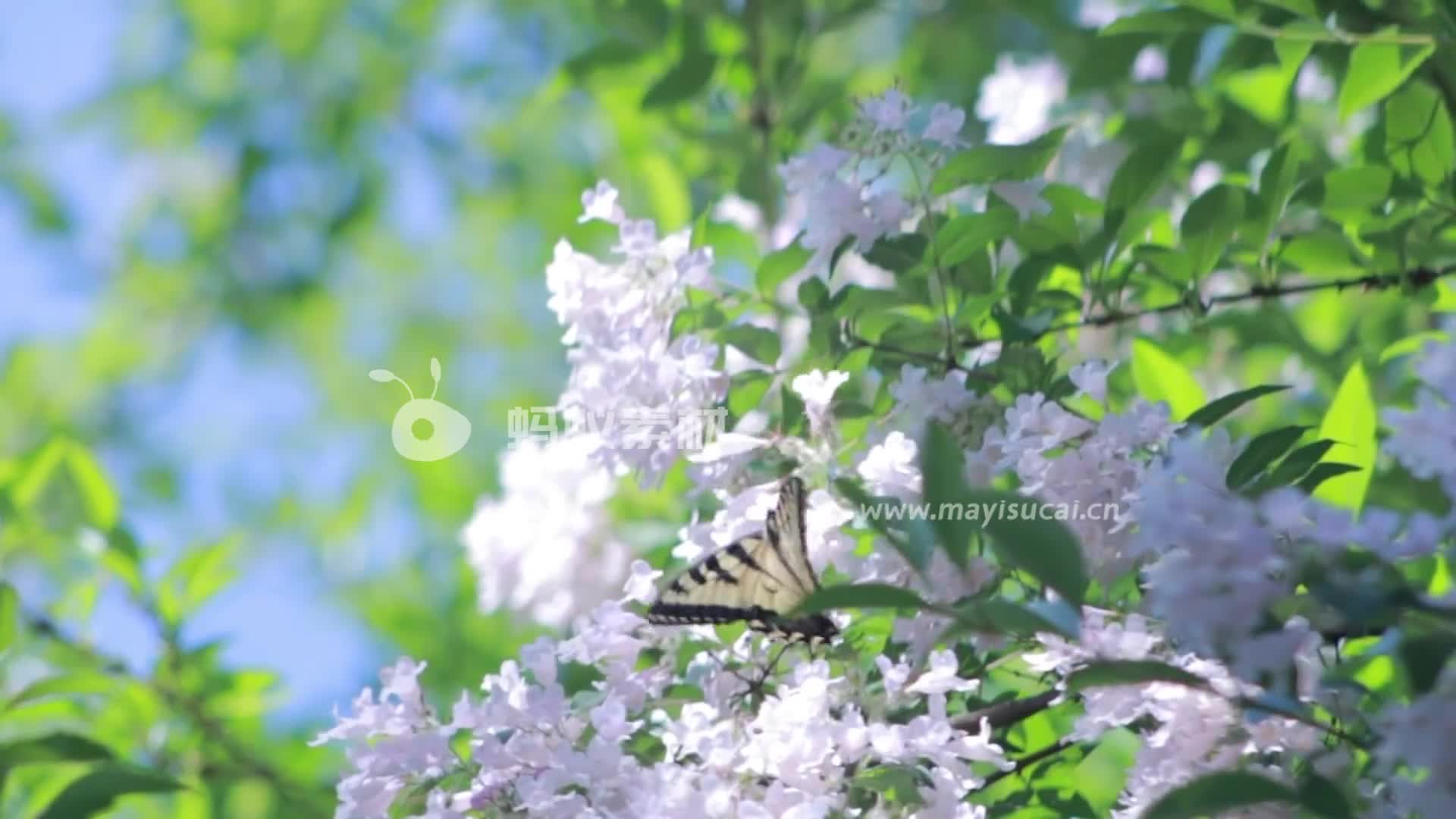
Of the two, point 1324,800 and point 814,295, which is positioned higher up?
point 814,295

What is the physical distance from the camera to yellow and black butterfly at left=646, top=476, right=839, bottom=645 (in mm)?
1032

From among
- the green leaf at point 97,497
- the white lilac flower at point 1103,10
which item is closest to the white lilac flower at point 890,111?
the green leaf at point 97,497

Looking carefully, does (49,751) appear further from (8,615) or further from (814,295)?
(814,295)

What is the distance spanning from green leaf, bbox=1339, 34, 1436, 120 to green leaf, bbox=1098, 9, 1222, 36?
19 cm

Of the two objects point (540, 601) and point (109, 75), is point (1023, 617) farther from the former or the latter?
point (109, 75)

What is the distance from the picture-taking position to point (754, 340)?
4.44ft

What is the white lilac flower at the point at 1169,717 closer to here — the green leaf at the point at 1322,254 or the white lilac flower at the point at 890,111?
the white lilac flower at the point at 890,111

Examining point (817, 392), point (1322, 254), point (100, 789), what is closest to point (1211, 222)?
point (1322, 254)

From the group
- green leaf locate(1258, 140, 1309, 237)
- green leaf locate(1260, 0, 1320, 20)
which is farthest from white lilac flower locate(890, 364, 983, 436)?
green leaf locate(1260, 0, 1320, 20)

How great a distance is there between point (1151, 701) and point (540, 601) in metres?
1.46

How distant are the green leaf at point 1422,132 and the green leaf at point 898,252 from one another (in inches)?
19.3

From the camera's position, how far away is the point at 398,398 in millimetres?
4766

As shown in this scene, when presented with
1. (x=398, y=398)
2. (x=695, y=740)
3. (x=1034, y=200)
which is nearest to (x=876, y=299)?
(x=1034, y=200)

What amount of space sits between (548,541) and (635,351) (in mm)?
1006
